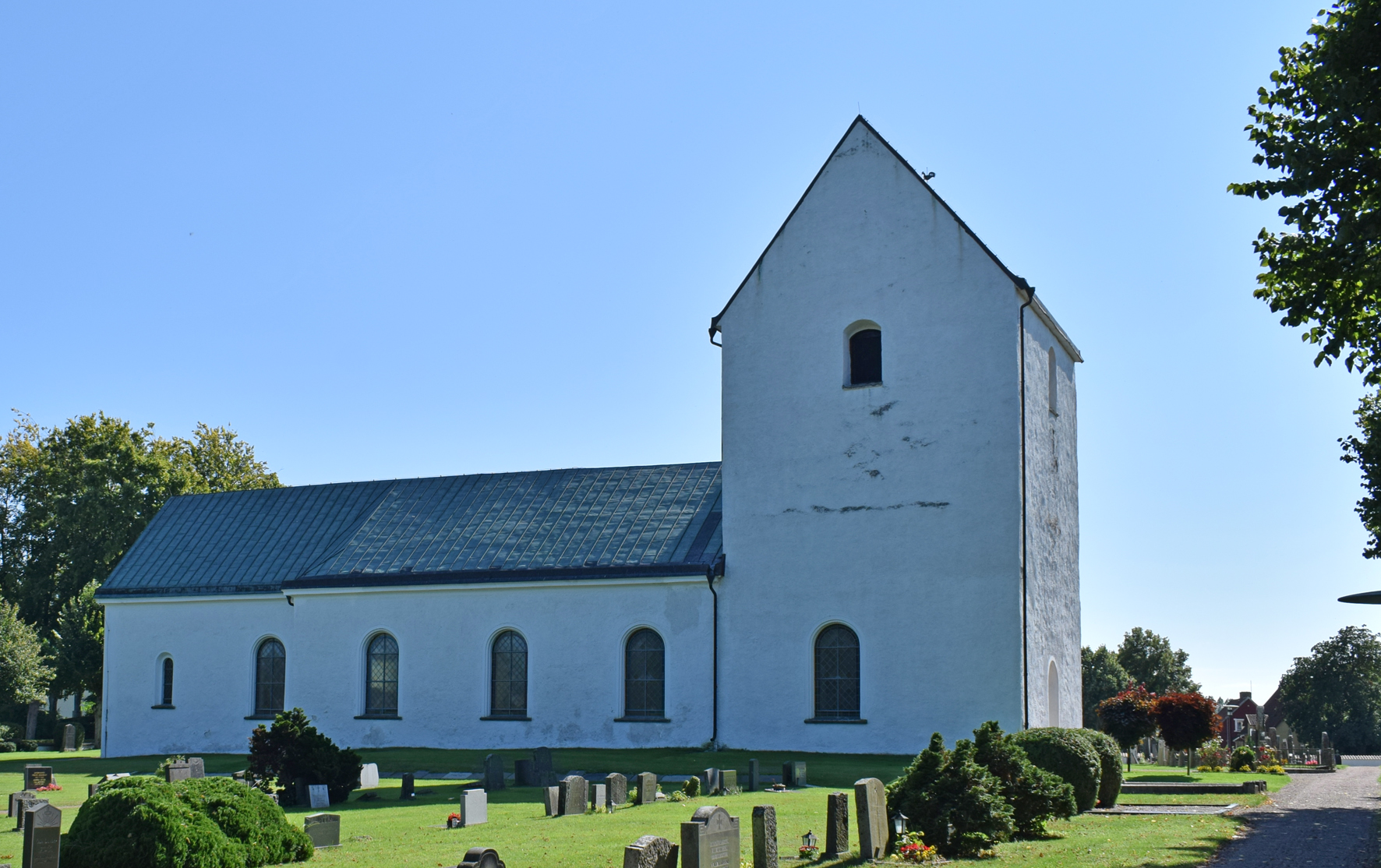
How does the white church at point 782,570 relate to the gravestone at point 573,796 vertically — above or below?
above

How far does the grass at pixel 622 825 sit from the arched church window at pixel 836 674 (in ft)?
3.56

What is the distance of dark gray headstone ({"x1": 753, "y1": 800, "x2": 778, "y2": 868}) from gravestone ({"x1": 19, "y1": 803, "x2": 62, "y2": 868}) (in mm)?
6989

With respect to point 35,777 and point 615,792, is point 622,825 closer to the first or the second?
point 615,792

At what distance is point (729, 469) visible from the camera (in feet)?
92.5

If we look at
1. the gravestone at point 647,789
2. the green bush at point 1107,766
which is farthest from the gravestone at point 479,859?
the green bush at point 1107,766

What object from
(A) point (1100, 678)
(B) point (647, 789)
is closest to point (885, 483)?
(B) point (647, 789)

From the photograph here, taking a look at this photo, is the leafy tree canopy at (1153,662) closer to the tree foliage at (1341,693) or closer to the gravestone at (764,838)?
the tree foliage at (1341,693)

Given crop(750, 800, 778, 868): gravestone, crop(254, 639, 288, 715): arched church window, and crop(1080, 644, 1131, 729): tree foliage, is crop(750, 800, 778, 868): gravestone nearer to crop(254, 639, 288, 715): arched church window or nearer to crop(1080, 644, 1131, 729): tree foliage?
crop(254, 639, 288, 715): arched church window

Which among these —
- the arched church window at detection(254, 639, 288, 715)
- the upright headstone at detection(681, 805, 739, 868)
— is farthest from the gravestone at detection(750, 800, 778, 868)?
the arched church window at detection(254, 639, 288, 715)

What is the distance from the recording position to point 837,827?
1397 centimetres

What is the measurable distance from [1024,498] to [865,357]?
466cm

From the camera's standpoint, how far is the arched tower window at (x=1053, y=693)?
26.9 meters

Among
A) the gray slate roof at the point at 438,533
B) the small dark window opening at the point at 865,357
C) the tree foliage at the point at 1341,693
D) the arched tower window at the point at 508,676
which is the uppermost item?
the small dark window opening at the point at 865,357

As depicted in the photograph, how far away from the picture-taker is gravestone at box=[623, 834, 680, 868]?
11.1 metres
